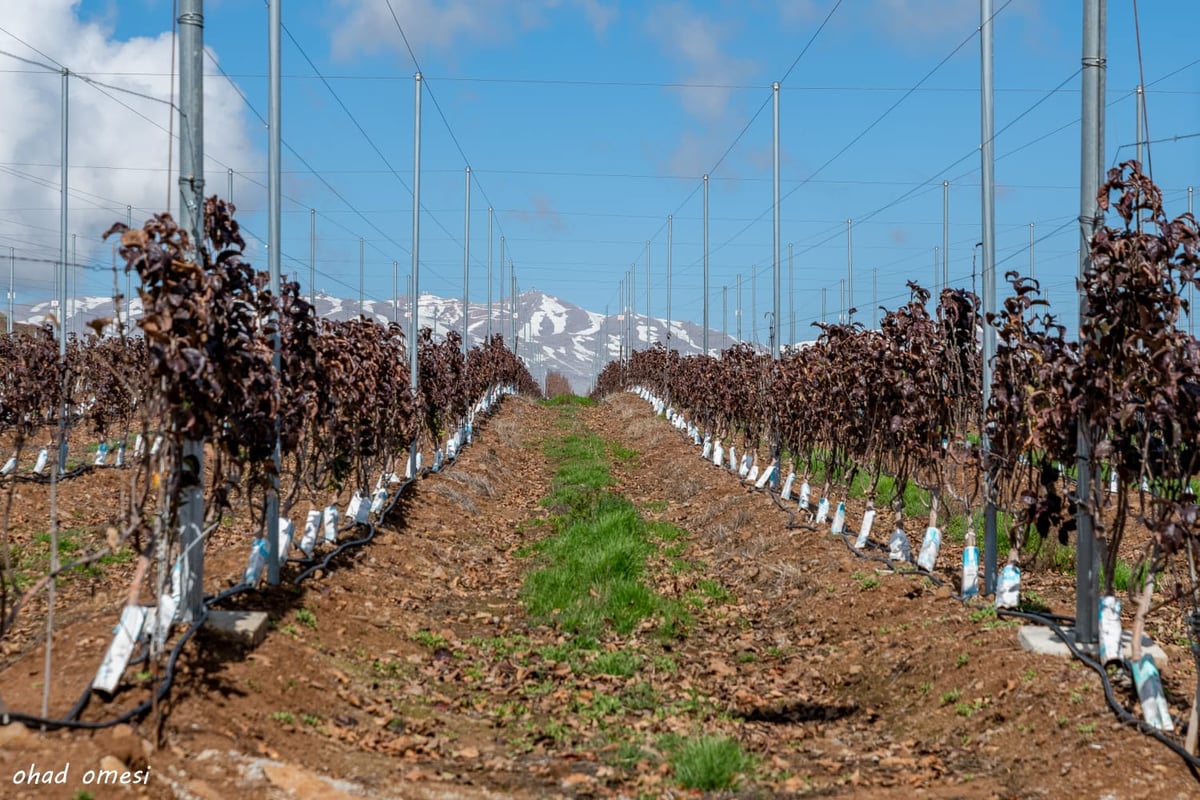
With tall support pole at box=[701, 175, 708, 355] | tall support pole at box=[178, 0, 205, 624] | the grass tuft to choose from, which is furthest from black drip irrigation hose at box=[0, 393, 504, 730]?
tall support pole at box=[701, 175, 708, 355]

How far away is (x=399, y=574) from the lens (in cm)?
977

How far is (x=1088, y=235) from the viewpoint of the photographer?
628 centimetres

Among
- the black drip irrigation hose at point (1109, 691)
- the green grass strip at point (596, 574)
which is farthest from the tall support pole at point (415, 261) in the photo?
the black drip irrigation hose at point (1109, 691)

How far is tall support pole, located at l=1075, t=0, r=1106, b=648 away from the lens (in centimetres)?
612

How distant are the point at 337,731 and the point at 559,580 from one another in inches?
172

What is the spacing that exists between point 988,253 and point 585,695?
14.9 feet

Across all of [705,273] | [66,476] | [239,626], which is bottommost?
[239,626]

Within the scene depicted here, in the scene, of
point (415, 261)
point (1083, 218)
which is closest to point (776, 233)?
point (415, 261)

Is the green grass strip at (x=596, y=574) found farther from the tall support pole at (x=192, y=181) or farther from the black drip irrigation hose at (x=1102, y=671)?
the tall support pole at (x=192, y=181)

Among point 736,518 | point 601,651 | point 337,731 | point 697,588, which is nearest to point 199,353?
point 337,731

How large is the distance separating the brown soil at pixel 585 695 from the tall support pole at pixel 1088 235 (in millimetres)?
443

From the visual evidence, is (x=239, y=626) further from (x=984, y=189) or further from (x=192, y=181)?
(x=984, y=189)

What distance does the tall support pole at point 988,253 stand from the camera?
7.98 metres

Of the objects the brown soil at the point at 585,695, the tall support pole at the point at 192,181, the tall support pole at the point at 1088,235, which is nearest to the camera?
the brown soil at the point at 585,695
